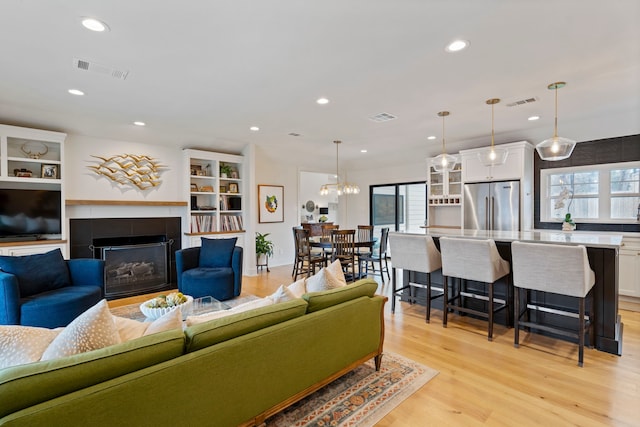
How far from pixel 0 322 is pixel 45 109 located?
271 centimetres

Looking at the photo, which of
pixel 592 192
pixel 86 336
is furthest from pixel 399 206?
pixel 86 336

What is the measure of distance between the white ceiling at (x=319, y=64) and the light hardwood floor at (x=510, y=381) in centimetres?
263

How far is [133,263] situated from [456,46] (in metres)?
5.46

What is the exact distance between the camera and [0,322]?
2.95m

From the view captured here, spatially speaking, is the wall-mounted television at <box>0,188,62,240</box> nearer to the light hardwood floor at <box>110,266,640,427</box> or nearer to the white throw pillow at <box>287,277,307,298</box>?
the white throw pillow at <box>287,277,307,298</box>

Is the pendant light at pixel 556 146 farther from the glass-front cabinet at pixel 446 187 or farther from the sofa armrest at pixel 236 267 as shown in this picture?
the sofa armrest at pixel 236 267

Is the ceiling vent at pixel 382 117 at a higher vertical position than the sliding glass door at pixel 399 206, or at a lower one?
higher

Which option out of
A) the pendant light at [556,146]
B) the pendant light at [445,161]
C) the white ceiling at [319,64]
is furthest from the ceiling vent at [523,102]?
the pendant light at [445,161]

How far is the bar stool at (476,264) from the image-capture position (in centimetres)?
319

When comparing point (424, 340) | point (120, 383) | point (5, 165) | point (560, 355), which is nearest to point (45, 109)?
point (5, 165)

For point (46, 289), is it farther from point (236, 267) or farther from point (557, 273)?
point (557, 273)

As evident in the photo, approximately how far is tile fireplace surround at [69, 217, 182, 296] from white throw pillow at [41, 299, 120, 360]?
4239mm

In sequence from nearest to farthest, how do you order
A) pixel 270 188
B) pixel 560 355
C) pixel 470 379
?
1. pixel 470 379
2. pixel 560 355
3. pixel 270 188

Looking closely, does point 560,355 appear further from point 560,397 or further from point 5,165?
Answer: point 5,165
